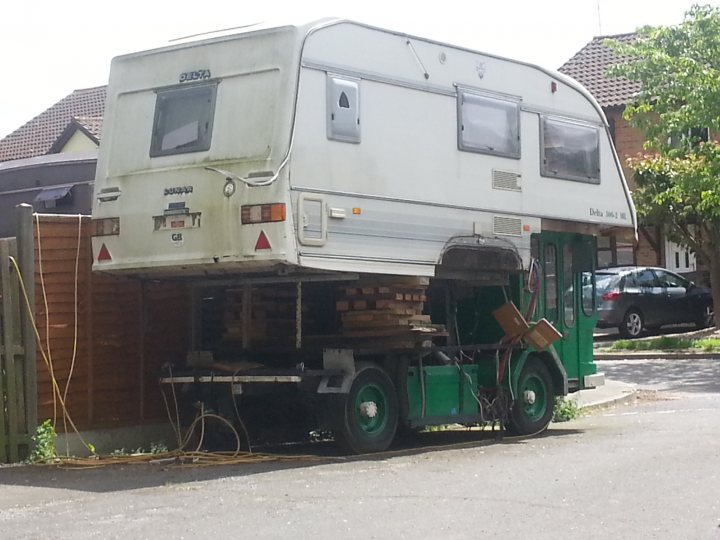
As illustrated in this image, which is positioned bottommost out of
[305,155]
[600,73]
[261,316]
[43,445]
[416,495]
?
[416,495]

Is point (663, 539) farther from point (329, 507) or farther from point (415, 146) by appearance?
point (415, 146)

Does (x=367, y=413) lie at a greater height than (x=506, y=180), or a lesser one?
lesser

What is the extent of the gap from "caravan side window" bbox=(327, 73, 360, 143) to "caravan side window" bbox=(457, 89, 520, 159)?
1.62 meters

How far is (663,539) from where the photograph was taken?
8.45m

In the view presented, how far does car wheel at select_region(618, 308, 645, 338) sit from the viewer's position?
30.5 m

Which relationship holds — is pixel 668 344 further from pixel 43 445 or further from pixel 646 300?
pixel 43 445

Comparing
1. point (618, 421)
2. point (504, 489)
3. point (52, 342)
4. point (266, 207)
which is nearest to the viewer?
point (504, 489)

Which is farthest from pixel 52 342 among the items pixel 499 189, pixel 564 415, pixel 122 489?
pixel 564 415

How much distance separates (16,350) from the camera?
12766 millimetres

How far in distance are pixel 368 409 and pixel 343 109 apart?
282 centimetres

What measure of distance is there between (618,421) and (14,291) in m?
7.17

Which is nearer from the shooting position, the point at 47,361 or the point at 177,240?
the point at 177,240

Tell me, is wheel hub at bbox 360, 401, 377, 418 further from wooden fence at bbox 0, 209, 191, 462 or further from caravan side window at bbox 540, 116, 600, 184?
caravan side window at bbox 540, 116, 600, 184

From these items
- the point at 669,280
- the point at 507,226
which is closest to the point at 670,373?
the point at 669,280
